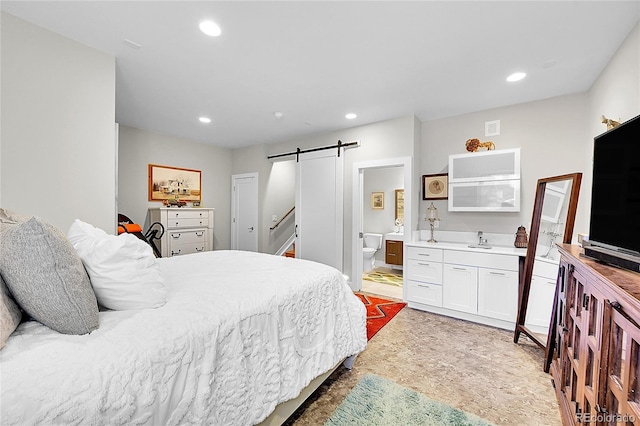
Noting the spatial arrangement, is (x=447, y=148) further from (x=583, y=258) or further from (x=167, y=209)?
(x=167, y=209)

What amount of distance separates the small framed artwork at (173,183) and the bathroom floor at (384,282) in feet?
12.3

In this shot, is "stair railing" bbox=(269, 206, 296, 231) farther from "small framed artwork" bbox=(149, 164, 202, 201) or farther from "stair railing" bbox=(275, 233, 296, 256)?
"small framed artwork" bbox=(149, 164, 202, 201)

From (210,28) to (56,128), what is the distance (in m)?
1.43

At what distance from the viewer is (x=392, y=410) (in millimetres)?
1708

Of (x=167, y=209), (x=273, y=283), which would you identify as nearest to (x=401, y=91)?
(x=273, y=283)

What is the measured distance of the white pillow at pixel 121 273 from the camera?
111 centimetres

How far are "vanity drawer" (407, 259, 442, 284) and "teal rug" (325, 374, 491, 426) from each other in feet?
5.73

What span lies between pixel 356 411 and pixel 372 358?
0.68 metres

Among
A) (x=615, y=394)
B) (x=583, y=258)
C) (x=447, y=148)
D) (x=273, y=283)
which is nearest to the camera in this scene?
(x=615, y=394)

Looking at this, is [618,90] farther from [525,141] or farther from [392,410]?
[392,410]

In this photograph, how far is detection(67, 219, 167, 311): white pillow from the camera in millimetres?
1114

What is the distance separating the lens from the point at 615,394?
36.1 inches

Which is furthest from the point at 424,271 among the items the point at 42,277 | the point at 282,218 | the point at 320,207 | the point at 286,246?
the point at 42,277

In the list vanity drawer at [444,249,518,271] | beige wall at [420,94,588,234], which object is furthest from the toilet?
vanity drawer at [444,249,518,271]
